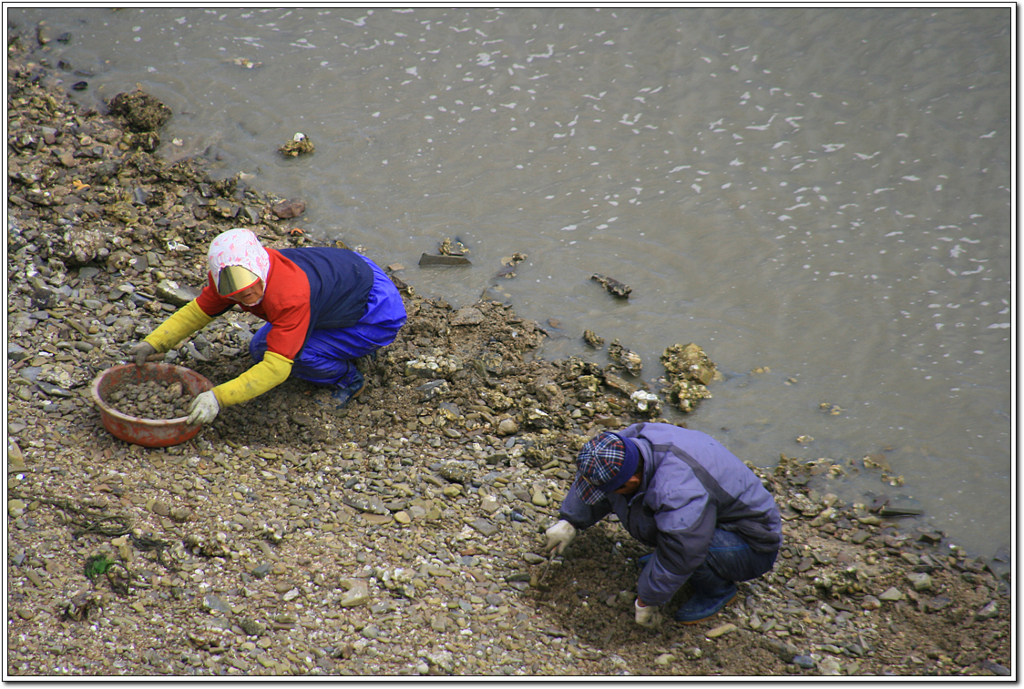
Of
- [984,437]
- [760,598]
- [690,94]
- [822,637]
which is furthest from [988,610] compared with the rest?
[690,94]

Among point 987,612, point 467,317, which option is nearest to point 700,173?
point 467,317

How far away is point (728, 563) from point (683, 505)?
0.47 metres

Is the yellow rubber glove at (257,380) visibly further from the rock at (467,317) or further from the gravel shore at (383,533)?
the rock at (467,317)

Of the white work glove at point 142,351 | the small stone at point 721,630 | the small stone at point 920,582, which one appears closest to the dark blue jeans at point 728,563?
the small stone at point 721,630

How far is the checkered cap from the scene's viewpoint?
252 centimetres

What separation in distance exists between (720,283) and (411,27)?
4.35m

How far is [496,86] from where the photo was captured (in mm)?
6504

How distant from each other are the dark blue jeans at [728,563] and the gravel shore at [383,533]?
0.61ft

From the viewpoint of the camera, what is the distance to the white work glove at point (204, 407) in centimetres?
300

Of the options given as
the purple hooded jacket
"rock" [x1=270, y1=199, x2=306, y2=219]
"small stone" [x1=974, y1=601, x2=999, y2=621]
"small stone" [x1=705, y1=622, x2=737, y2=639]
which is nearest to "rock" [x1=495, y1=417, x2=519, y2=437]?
the purple hooded jacket

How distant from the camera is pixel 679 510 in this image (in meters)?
2.51

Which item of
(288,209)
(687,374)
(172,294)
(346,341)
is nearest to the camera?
(346,341)

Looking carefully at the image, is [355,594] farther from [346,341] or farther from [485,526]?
[346,341]

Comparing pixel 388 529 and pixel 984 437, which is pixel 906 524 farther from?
pixel 388 529
